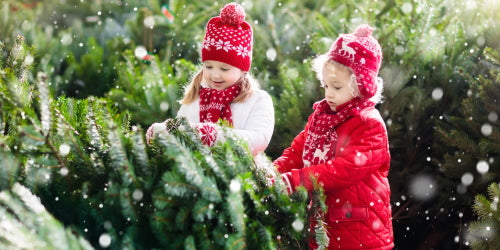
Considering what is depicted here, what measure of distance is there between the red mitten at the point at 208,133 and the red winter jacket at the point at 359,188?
0.41m

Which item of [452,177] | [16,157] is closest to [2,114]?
[16,157]

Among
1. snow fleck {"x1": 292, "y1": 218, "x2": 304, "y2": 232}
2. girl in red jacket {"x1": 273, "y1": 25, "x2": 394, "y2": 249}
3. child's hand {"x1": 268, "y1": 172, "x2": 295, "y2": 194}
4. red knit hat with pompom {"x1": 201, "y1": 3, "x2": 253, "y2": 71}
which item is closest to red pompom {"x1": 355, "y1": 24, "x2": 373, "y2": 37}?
girl in red jacket {"x1": 273, "y1": 25, "x2": 394, "y2": 249}

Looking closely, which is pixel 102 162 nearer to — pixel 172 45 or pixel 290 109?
pixel 290 109

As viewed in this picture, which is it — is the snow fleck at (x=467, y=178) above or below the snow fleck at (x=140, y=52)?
below

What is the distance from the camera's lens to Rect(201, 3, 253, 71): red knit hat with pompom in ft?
8.86

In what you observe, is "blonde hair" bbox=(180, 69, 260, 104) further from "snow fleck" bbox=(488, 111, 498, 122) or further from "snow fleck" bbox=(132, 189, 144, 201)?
"snow fleck" bbox=(488, 111, 498, 122)

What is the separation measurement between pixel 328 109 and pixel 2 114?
1.49 meters

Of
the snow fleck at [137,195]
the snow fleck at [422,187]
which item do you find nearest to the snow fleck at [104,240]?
the snow fleck at [137,195]

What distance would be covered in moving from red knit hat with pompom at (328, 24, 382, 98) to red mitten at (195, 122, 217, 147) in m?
0.66

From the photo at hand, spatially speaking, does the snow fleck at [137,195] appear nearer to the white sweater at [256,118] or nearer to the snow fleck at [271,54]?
the white sweater at [256,118]

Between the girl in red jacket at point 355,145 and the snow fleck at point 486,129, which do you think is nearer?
the girl in red jacket at point 355,145

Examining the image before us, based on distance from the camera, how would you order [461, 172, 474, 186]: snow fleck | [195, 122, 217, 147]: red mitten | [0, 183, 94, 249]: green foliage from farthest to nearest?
[461, 172, 474, 186]: snow fleck, [195, 122, 217, 147]: red mitten, [0, 183, 94, 249]: green foliage

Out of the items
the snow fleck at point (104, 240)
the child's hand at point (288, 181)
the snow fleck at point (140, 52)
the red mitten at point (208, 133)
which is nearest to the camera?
the snow fleck at point (104, 240)

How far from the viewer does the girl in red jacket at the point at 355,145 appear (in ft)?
8.20
